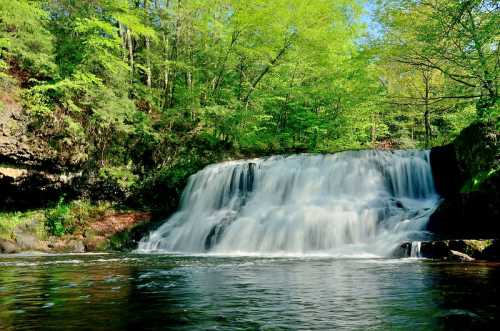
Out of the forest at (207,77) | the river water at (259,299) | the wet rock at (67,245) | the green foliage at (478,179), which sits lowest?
the wet rock at (67,245)

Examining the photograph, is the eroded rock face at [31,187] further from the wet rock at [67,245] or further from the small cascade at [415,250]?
the small cascade at [415,250]

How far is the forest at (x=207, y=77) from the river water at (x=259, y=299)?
24.3 feet

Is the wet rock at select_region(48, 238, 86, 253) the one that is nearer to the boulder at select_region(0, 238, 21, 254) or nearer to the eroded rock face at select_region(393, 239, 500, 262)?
the boulder at select_region(0, 238, 21, 254)

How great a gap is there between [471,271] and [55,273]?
6.60 metres

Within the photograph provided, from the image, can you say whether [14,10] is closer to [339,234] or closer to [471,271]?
[339,234]

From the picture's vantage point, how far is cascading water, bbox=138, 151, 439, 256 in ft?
39.9

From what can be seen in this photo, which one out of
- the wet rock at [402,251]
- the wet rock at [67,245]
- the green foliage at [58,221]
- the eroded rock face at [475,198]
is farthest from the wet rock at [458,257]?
the green foliage at [58,221]

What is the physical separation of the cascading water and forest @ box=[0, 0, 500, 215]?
→ 2098 millimetres

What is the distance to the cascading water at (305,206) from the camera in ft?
39.9

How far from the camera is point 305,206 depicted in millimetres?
14305

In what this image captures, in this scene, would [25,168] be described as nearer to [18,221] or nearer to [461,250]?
[18,221]

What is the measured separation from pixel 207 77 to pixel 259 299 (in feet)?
59.6

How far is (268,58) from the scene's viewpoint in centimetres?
2070

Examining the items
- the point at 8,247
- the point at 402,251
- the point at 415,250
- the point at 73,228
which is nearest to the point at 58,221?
the point at 73,228
